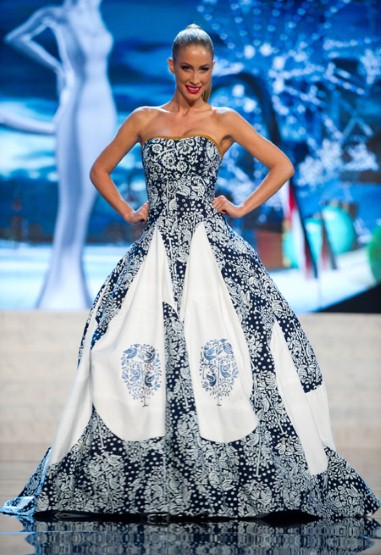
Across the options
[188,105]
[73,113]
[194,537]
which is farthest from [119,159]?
[73,113]

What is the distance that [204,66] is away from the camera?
2.99 meters

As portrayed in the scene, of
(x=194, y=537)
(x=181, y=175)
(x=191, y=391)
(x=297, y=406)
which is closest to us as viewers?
(x=194, y=537)

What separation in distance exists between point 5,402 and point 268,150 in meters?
→ 2.76

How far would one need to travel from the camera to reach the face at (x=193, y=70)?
117 inches

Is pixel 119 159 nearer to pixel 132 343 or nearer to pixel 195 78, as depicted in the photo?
pixel 195 78

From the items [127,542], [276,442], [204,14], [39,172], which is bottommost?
[127,542]

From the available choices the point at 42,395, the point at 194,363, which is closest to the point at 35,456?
the point at 42,395

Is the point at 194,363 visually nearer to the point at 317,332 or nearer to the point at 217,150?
the point at 217,150

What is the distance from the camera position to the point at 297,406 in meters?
2.89

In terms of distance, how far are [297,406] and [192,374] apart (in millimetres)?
310

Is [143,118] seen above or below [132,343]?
above

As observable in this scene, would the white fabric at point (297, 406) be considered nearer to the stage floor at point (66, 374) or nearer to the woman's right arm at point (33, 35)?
the stage floor at point (66, 374)

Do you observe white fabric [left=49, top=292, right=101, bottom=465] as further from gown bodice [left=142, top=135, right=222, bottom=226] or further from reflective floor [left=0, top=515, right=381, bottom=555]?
gown bodice [left=142, top=135, right=222, bottom=226]

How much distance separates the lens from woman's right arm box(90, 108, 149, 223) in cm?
308
